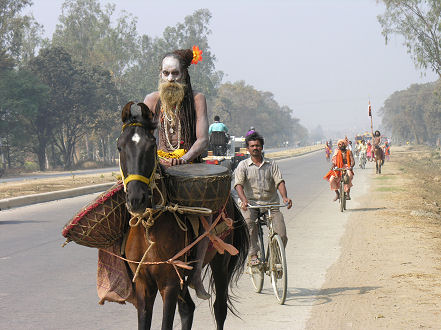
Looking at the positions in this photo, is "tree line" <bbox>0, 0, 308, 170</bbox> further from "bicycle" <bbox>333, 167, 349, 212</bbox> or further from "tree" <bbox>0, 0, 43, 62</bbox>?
"bicycle" <bbox>333, 167, 349, 212</bbox>

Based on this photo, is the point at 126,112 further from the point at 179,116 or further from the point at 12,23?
the point at 12,23

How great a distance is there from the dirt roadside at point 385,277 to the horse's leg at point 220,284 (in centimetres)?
115

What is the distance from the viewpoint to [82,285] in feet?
28.0

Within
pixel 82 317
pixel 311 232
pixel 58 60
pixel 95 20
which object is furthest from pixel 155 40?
pixel 82 317

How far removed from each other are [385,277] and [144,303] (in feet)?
17.4

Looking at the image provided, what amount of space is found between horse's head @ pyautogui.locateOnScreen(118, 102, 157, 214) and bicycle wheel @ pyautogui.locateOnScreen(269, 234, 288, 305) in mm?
3738

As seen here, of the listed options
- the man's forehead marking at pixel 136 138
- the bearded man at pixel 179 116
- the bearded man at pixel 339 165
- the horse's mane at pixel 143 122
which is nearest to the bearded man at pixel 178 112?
the bearded man at pixel 179 116

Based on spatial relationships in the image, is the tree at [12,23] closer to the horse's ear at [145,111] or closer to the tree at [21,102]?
the tree at [21,102]

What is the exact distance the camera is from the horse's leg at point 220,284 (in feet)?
18.7

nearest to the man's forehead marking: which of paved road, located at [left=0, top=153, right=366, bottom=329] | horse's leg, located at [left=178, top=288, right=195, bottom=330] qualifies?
horse's leg, located at [left=178, top=288, right=195, bottom=330]

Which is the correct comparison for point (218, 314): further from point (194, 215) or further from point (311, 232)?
→ point (311, 232)

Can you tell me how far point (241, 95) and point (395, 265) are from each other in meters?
135

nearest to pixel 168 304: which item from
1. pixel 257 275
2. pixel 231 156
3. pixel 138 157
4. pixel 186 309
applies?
pixel 186 309

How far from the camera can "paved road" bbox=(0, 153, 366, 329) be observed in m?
6.73
